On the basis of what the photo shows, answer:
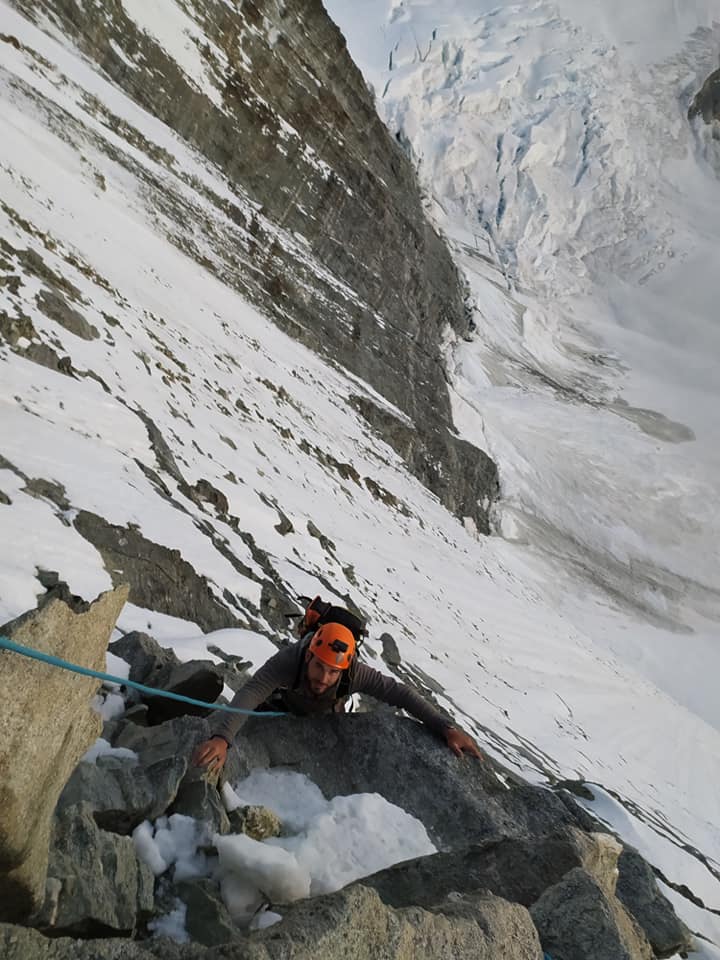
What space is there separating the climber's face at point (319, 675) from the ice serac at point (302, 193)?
72.0 feet

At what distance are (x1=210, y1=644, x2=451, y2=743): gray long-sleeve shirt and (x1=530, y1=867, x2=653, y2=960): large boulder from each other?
1.25m

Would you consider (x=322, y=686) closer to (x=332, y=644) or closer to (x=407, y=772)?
(x=332, y=644)

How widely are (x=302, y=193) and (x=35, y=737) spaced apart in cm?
3789

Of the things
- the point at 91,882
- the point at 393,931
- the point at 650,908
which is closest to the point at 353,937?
the point at 393,931

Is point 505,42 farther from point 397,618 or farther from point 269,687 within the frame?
point 269,687

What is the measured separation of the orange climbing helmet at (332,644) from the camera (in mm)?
3828

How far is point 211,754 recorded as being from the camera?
10.6ft

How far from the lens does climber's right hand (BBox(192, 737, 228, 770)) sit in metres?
3.21

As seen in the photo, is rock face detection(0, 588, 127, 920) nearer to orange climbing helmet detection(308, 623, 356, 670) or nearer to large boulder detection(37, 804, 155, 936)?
large boulder detection(37, 804, 155, 936)

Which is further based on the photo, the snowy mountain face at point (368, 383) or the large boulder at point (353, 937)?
the snowy mountain face at point (368, 383)

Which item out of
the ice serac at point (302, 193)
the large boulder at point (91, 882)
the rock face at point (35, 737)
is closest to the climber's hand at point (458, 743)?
the large boulder at point (91, 882)

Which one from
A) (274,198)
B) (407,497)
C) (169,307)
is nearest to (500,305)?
(274,198)

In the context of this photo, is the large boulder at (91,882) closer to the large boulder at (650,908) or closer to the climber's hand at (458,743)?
the climber's hand at (458,743)

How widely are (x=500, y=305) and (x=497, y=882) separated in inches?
2372
